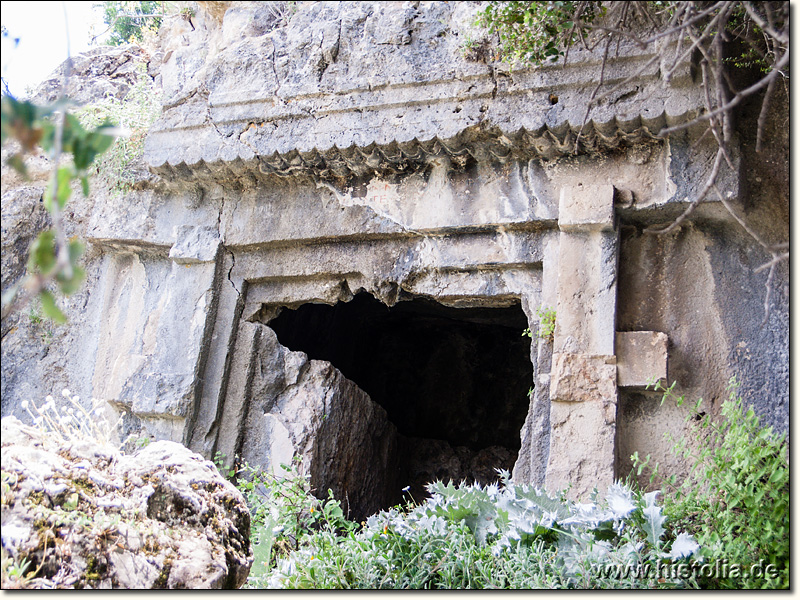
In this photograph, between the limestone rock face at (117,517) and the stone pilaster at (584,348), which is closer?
the limestone rock face at (117,517)

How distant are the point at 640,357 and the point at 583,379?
31 cm

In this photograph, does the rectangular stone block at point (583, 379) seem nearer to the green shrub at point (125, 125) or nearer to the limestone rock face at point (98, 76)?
the green shrub at point (125, 125)

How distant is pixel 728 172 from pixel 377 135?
1866 millimetres

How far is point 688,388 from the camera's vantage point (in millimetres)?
3846

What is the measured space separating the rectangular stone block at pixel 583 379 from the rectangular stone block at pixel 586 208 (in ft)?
2.28

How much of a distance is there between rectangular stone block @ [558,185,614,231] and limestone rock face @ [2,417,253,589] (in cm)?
222

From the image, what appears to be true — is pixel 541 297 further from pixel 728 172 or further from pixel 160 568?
pixel 160 568

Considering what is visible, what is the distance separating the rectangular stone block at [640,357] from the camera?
12.5 feet

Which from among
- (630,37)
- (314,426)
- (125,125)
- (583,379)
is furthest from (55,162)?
(125,125)

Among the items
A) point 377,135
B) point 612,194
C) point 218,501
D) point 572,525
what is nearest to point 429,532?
point 572,525

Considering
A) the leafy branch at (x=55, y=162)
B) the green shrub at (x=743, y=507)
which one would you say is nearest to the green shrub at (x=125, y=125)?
the leafy branch at (x=55, y=162)

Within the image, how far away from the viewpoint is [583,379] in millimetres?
3830

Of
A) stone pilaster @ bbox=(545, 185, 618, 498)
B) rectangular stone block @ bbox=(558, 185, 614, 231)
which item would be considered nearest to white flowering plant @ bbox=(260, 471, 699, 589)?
stone pilaster @ bbox=(545, 185, 618, 498)

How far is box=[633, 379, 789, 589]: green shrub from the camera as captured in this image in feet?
9.40
